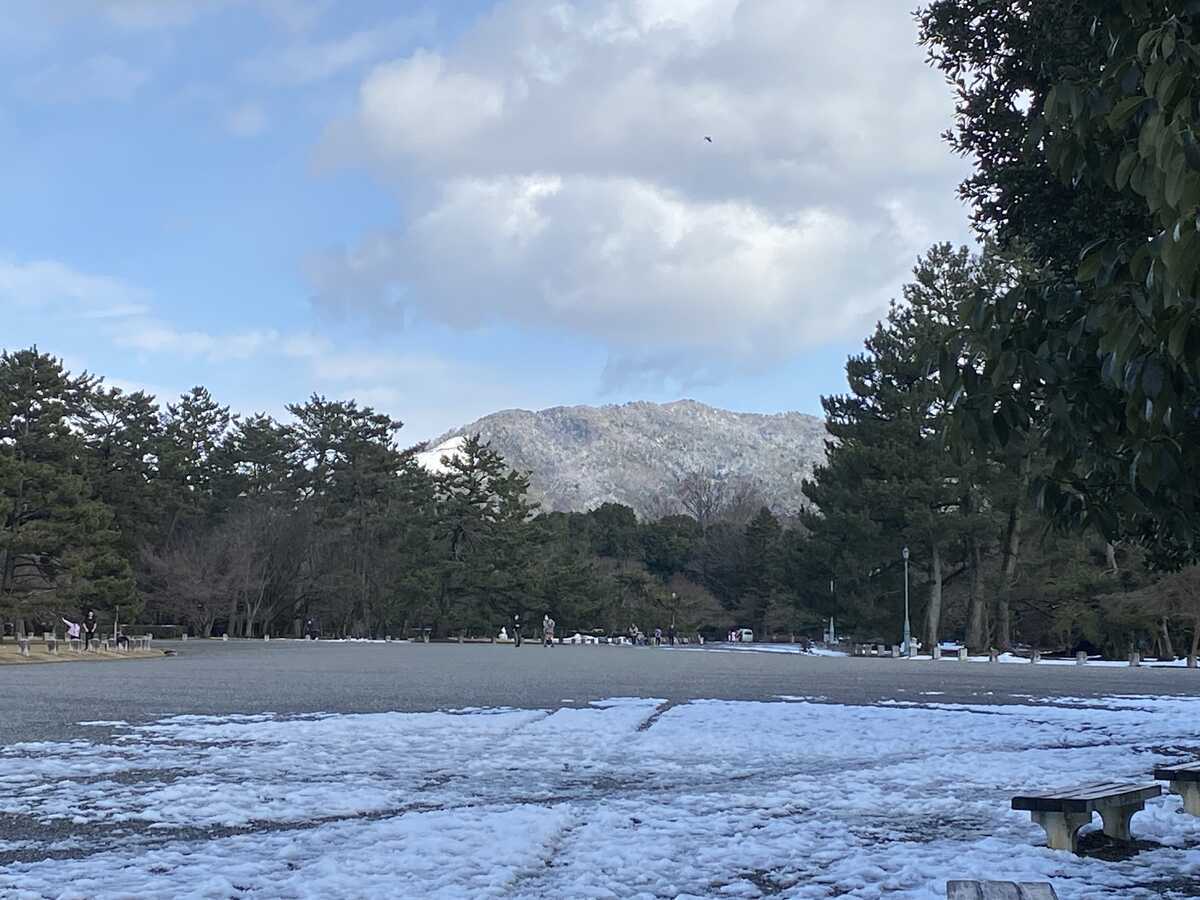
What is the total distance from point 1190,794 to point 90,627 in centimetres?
4520

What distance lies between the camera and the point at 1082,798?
5199mm

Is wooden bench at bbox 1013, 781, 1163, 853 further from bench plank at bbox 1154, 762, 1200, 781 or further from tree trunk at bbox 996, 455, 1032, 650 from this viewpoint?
tree trunk at bbox 996, 455, 1032, 650

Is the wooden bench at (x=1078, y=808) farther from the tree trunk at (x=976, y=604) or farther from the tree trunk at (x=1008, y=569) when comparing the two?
the tree trunk at (x=976, y=604)

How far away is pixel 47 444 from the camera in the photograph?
4269cm

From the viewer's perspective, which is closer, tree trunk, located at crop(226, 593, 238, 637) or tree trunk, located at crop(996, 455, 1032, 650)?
tree trunk, located at crop(996, 455, 1032, 650)

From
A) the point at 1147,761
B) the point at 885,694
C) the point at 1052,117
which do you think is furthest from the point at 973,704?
the point at 1052,117

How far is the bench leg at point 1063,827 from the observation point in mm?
5301

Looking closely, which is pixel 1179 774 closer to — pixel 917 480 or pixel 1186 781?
pixel 1186 781

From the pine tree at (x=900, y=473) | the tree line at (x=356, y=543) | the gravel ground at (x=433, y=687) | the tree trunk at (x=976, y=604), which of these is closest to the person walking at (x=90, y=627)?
the tree line at (x=356, y=543)

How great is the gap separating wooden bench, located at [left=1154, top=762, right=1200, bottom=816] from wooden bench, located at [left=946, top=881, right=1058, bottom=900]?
11.6 feet

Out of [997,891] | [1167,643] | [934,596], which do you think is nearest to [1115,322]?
[997,891]

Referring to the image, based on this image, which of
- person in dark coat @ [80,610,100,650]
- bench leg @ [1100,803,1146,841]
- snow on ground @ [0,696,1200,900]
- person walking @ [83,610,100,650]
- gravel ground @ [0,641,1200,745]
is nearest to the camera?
snow on ground @ [0,696,1200,900]

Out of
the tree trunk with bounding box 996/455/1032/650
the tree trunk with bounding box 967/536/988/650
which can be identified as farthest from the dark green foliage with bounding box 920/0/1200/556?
the tree trunk with bounding box 967/536/988/650

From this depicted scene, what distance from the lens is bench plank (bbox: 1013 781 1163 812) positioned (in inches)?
204
